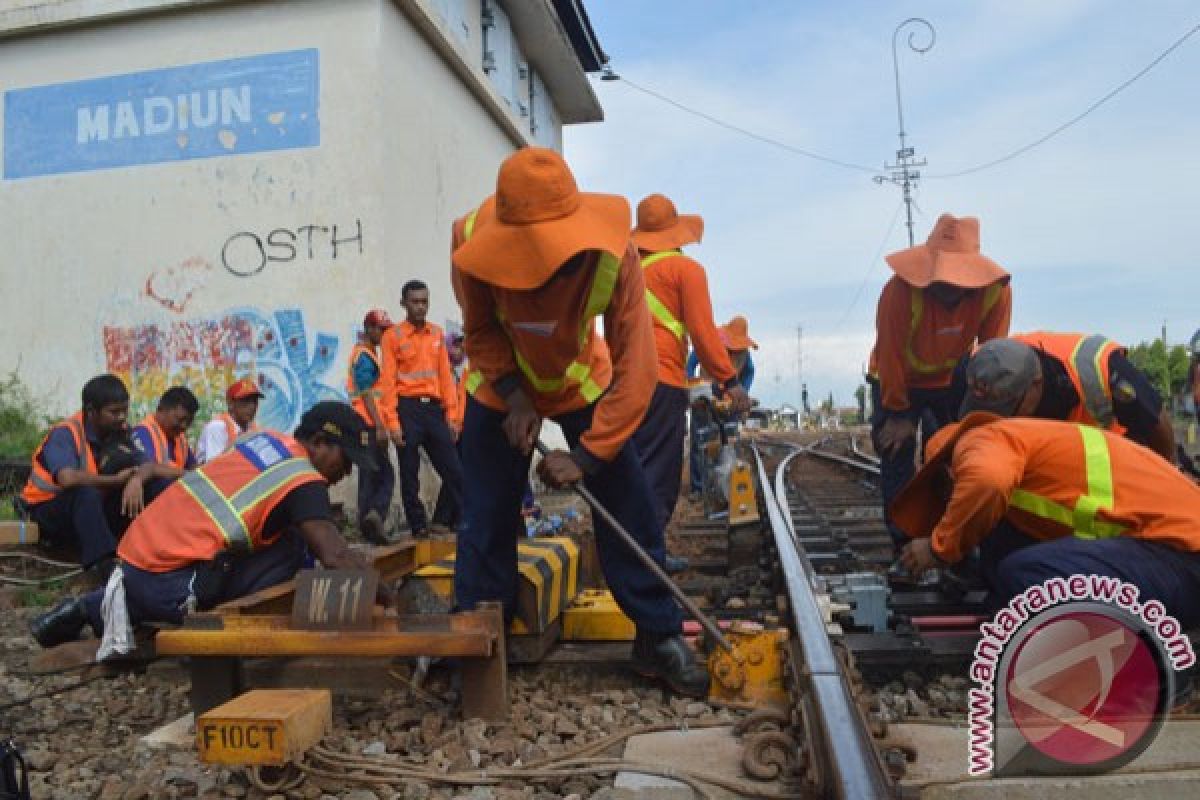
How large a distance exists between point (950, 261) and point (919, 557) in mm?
2193

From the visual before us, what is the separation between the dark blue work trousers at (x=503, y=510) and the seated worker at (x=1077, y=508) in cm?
98

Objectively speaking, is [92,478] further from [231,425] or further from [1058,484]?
[1058,484]

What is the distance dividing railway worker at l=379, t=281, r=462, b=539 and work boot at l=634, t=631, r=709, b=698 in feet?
13.1

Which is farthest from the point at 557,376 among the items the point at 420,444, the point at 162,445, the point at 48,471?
the point at 420,444

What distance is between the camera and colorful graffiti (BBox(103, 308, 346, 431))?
8.88 meters

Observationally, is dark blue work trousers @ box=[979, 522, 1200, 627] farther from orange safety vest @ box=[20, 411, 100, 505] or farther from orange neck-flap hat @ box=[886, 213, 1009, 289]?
orange safety vest @ box=[20, 411, 100, 505]

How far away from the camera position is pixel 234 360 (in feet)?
29.6

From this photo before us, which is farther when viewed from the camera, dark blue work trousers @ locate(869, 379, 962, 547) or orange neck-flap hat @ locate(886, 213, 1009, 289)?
dark blue work trousers @ locate(869, 379, 962, 547)

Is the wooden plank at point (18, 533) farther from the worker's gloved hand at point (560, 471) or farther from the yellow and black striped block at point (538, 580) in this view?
the worker's gloved hand at point (560, 471)

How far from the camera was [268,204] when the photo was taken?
8984mm

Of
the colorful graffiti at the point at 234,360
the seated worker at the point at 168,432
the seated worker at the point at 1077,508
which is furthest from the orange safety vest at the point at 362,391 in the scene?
the seated worker at the point at 1077,508

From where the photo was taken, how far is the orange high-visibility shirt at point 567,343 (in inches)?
119

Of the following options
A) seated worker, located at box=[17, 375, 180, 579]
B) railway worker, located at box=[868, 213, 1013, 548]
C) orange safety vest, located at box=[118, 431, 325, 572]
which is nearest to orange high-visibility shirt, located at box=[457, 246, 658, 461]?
orange safety vest, located at box=[118, 431, 325, 572]

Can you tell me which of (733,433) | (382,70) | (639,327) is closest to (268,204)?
(382,70)
